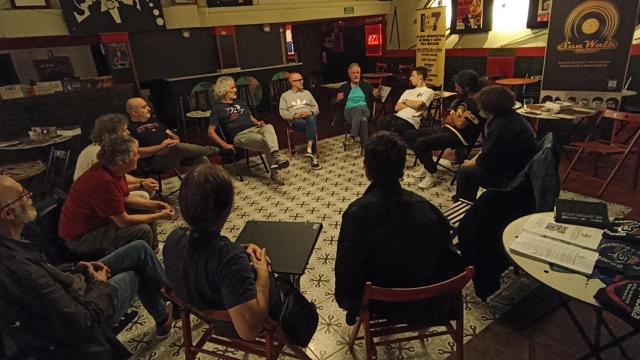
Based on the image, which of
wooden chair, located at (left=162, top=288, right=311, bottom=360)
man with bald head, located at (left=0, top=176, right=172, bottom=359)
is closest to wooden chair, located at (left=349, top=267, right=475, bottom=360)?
wooden chair, located at (left=162, top=288, right=311, bottom=360)

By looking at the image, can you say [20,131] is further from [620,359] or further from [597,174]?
[597,174]

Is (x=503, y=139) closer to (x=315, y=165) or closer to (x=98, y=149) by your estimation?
(x=315, y=165)

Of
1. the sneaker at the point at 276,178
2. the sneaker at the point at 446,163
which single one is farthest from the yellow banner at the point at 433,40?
the sneaker at the point at 276,178

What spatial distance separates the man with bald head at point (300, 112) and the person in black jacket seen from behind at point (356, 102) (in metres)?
0.49

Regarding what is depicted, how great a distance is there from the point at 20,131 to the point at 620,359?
6.17m

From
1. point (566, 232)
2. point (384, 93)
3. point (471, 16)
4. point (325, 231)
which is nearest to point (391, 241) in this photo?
point (566, 232)

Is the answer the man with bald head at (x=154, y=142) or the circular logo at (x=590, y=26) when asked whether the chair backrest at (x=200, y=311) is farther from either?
the circular logo at (x=590, y=26)

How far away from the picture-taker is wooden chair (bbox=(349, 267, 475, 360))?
1405mm

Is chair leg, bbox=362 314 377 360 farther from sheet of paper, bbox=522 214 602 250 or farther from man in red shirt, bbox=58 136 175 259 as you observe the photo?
man in red shirt, bbox=58 136 175 259

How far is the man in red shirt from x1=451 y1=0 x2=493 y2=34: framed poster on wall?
20.5 feet

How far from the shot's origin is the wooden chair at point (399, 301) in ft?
4.61

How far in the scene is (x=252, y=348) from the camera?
1576mm

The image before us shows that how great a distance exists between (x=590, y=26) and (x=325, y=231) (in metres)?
3.87

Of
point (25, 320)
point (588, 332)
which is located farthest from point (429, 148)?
point (25, 320)
